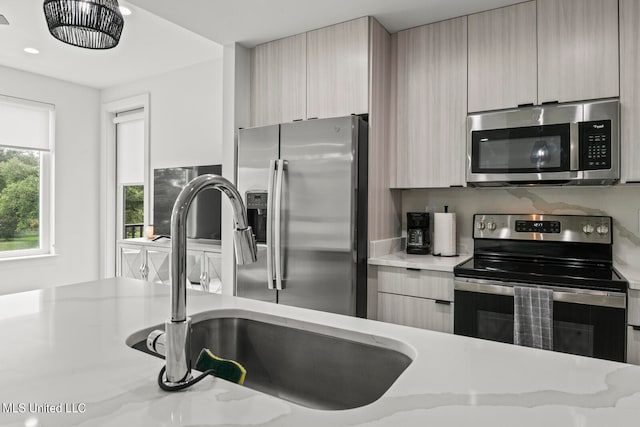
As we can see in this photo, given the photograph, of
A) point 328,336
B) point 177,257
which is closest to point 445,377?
point 328,336

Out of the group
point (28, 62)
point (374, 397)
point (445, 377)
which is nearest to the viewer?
point (445, 377)

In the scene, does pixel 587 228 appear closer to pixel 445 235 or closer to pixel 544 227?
pixel 544 227

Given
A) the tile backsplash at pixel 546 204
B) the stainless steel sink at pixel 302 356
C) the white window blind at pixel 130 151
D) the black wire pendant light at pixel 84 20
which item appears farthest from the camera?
the white window blind at pixel 130 151

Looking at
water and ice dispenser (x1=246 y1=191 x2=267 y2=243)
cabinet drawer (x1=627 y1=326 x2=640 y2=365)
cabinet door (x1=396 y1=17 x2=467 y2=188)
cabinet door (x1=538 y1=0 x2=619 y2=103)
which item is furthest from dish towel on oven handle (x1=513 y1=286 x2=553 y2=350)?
water and ice dispenser (x1=246 y1=191 x2=267 y2=243)

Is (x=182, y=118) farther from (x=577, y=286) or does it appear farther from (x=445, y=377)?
(x=445, y=377)

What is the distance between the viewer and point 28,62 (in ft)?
13.5

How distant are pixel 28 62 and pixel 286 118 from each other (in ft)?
9.77

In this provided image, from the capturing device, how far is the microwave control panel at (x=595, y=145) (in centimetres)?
220

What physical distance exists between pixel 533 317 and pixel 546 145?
99 cm

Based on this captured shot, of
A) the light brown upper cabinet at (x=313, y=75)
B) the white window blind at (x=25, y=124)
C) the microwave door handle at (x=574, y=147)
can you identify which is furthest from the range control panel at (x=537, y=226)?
the white window blind at (x=25, y=124)

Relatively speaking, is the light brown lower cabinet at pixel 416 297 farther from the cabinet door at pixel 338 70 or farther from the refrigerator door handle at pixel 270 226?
the cabinet door at pixel 338 70

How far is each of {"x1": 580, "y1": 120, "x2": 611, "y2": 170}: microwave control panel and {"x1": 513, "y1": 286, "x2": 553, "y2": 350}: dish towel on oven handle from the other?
765mm

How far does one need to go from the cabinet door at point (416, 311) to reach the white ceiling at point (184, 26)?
5.97ft

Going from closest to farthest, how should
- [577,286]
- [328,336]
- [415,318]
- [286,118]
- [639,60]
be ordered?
[328,336]
[577,286]
[639,60]
[415,318]
[286,118]
